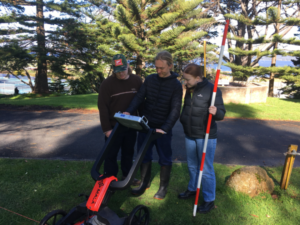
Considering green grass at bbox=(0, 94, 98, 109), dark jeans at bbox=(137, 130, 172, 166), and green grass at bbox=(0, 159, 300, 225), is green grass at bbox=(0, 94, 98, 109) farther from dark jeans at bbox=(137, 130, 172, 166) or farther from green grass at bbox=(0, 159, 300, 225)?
dark jeans at bbox=(137, 130, 172, 166)

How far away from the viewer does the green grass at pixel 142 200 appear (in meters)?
2.86

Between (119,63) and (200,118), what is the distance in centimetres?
120

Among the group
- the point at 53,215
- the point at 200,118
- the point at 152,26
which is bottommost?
the point at 53,215

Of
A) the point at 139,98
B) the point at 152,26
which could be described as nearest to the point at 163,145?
the point at 139,98

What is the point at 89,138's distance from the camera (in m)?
6.10

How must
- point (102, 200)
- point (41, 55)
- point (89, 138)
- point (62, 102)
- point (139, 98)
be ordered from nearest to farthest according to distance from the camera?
point (102, 200) < point (139, 98) < point (89, 138) < point (62, 102) < point (41, 55)

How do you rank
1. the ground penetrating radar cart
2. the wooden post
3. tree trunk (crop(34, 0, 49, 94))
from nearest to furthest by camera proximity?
the ground penetrating radar cart
the wooden post
tree trunk (crop(34, 0, 49, 94))

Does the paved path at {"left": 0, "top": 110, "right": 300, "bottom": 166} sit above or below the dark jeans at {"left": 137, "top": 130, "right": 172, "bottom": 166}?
below

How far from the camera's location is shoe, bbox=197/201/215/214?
117 inches

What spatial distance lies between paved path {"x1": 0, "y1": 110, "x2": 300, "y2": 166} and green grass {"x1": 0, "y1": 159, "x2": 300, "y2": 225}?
90 cm

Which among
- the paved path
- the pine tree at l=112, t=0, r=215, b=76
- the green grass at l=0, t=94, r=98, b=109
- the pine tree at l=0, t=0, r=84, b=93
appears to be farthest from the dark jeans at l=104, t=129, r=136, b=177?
the pine tree at l=0, t=0, r=84, b=93

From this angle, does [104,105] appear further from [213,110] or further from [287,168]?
[287,168]

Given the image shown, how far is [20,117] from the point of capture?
833cm

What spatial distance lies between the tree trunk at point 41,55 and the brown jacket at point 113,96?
60.1 ft
